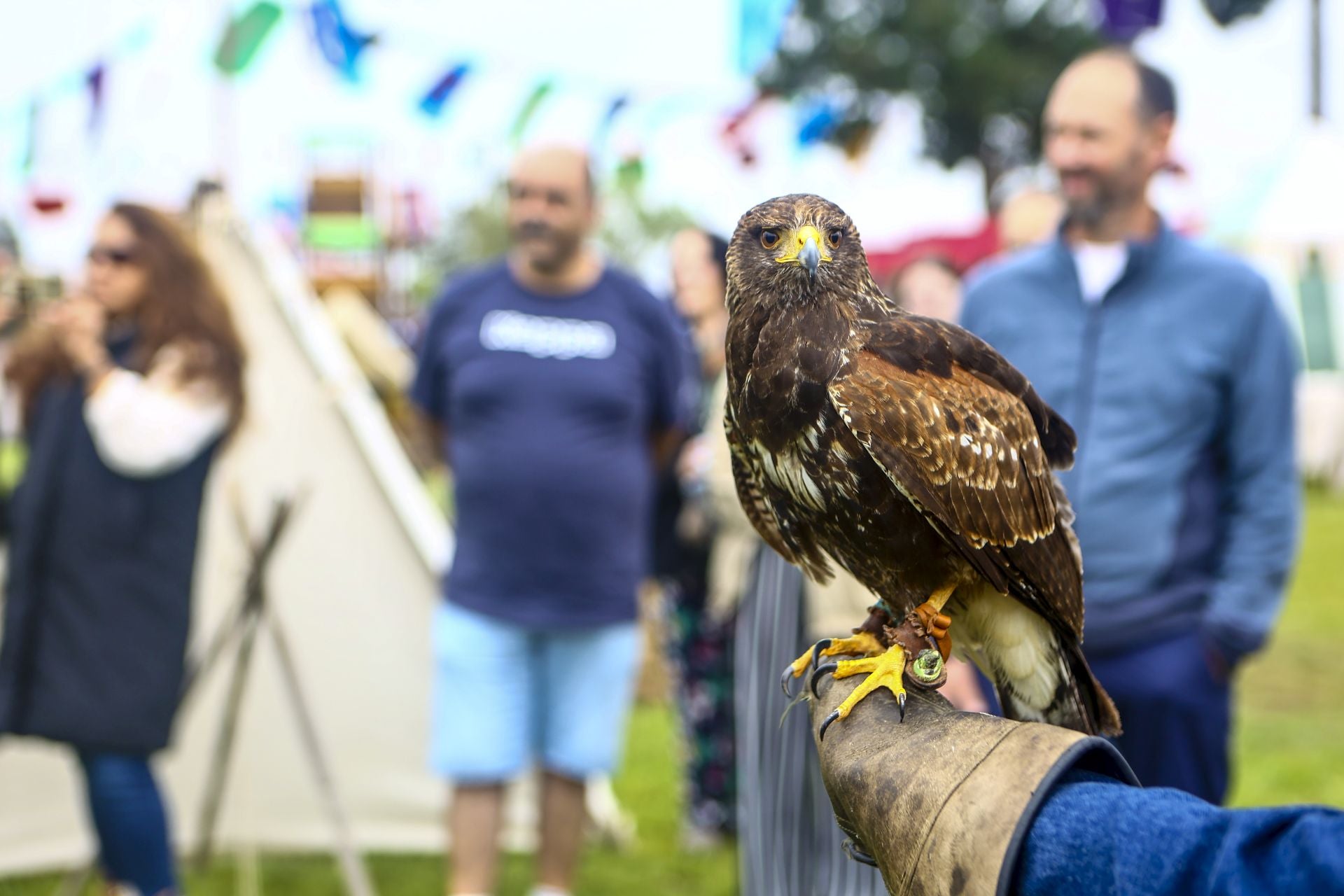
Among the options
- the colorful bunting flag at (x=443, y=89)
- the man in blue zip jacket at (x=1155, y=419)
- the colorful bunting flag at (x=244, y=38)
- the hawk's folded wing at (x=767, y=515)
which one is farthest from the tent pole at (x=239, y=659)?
the colorful bunting flag at (x=443, y=89)

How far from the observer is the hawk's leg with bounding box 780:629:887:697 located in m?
1.87

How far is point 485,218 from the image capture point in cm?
5328

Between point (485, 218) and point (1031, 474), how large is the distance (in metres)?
52.8

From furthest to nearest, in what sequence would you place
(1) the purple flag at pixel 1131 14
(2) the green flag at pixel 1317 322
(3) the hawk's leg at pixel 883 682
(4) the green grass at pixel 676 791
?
(2) the green flag at pixel 1317 322 → (4) the green grass at pixel 676 791 → (1) the purple flag at pixel 1131 14 → (3) the hawk's leg at pixel 883 682

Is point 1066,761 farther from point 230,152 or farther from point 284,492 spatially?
point 230,152

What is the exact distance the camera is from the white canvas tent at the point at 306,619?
473 centimetres

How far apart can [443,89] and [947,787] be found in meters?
6.43

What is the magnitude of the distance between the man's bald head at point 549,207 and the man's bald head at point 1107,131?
1.55m

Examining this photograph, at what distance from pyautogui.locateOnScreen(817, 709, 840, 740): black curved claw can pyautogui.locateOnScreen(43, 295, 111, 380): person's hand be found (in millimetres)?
2658

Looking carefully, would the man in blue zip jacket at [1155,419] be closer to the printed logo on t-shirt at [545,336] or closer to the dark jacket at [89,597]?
the printed logo on t-shirt at [545,336]

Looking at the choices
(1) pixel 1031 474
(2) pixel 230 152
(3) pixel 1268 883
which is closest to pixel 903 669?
(1) pixel 1031 474

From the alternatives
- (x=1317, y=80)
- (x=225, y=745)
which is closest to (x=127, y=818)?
(x=225, y=745)

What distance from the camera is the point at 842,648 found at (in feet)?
6.17

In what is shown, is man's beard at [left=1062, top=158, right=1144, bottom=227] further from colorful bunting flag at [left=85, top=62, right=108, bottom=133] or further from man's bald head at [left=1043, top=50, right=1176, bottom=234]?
colorful bunting flag at [left=85, top=62, right=108, bottom=133]
